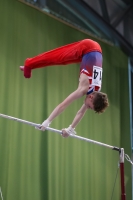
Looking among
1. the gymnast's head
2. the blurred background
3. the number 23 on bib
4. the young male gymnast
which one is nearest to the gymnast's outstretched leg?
the young male gymnast

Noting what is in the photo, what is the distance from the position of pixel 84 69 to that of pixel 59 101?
1771 mm

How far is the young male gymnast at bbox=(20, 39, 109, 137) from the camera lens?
10.3 ft

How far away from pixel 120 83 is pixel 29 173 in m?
2.57

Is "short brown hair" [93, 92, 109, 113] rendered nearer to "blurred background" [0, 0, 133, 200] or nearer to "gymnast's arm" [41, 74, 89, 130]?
"gymnast's arm" [41, 74, 89, 130]

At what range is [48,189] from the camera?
178 inches

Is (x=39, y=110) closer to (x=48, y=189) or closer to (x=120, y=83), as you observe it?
(x=48, y=189)

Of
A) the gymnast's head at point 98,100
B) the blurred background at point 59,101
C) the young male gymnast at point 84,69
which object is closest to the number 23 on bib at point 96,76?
the young male gymnast at point 84,69

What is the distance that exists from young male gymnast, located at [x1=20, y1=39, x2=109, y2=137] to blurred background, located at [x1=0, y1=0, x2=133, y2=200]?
3.87 feet

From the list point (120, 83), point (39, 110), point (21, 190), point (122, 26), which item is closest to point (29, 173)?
point (21, 190)

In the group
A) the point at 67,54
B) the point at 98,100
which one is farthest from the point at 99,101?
the point at 67,54

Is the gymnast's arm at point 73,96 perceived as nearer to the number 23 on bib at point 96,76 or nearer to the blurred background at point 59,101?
the number 23 on bib at point 96,76

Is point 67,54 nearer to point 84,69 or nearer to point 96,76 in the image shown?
point 84,69

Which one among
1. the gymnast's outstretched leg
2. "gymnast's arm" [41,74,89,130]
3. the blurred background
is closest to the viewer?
"gymnast's arm" [41,74,89,130]

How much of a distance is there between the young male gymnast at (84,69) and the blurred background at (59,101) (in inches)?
46.5
